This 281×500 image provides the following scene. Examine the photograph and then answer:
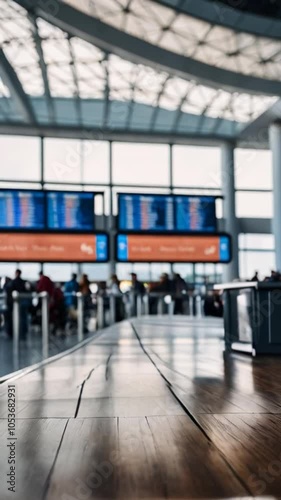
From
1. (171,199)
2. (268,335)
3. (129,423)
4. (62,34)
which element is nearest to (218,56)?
(62,34)

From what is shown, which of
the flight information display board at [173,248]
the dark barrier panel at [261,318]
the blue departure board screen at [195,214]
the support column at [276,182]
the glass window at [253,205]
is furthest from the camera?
the glass window at [253,205]

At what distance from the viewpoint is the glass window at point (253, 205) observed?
26.3 m

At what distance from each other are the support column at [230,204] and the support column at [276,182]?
3.07 m

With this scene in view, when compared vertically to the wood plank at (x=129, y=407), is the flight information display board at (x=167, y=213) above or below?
above

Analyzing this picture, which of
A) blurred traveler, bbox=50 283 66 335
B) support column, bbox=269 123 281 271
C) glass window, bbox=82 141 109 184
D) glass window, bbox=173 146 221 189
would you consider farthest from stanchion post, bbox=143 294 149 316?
glass window, bbox=173 146 221 189

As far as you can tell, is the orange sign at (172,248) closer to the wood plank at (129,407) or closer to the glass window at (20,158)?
the glass window at (20,158)

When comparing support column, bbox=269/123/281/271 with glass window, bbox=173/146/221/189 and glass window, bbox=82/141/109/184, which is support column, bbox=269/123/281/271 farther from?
glass window, bbox=82/141/109/184

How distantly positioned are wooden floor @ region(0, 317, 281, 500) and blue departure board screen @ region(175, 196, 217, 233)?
13.1 m

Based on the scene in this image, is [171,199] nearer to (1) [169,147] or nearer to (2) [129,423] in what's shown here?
(1) [169,147]

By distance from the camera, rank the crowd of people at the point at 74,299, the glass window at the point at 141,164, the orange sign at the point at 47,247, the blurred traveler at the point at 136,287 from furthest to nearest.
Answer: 1. the glass window at the point at 141,164
2. the blurred traveler at the point at 136,287
3. the orange sign at the point at 47,247
4. the crowd of people at the point at 74,299

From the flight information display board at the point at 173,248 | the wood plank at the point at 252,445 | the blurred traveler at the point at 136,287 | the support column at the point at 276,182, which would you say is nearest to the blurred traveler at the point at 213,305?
the flight information display board at the point at 173,248

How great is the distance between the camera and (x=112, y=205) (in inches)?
936

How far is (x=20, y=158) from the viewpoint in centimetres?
2441

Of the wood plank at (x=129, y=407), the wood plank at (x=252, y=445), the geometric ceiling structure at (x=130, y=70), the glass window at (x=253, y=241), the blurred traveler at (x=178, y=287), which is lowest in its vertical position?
the wood plank at (x=129, y=407)
